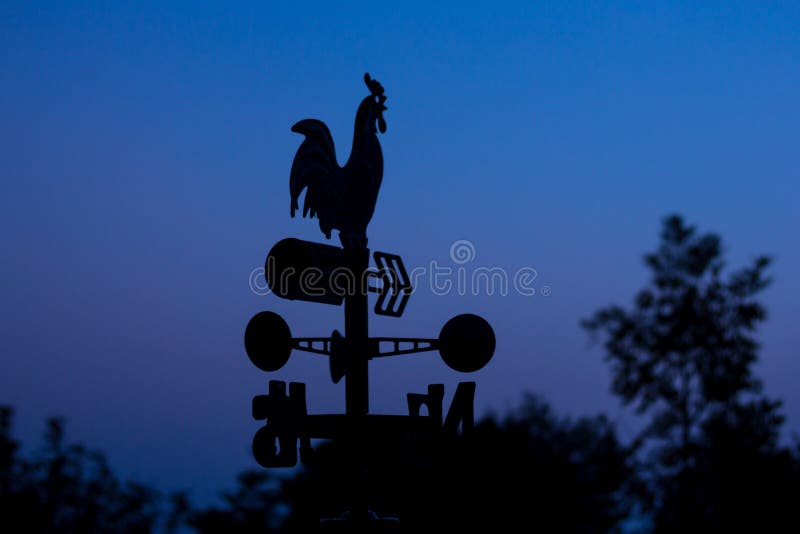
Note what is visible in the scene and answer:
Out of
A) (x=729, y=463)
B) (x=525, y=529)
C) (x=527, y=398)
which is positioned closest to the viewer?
(x=525, y=529)

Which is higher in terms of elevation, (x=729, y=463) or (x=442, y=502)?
(x=729, y=463)

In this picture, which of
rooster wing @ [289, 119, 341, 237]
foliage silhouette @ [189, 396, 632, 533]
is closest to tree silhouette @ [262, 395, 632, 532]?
foliage silhouette @ [189, 396, 632, 533]

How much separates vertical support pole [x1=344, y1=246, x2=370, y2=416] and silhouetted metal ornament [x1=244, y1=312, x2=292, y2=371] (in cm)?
33

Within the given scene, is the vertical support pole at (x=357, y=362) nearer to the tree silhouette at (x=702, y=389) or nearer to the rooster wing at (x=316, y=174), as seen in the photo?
the rooster wing at (x=316, y=174)

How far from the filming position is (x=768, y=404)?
27672 mm

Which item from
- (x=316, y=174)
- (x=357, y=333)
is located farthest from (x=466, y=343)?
(x=316, y=174)

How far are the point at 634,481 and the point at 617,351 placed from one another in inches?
126

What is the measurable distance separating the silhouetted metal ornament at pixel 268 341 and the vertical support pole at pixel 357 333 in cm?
33

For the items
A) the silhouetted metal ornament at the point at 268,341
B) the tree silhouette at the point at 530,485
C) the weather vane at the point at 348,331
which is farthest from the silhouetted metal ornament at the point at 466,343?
the tree silhouette at the point at 530,485

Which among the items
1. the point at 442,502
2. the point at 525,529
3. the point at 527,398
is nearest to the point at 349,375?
the point at 442,502

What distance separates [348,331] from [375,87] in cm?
162

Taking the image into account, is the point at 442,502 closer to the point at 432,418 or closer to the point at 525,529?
the point at 525,529

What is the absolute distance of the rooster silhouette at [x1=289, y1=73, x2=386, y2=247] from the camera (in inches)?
253

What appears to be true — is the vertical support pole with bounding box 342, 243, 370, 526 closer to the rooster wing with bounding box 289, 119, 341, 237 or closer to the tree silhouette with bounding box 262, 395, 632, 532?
the rooster wing with bounding box 289, 119, 341, 237
